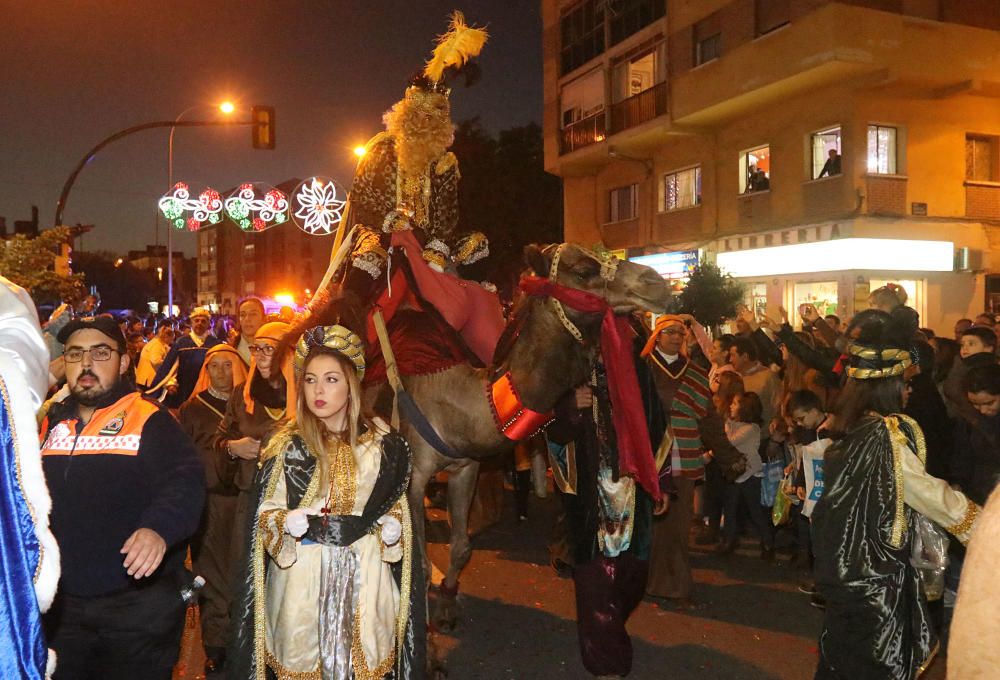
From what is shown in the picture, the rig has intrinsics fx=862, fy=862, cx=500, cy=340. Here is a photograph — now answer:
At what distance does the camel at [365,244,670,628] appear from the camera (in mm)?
5258

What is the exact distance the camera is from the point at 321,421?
3.73 meters

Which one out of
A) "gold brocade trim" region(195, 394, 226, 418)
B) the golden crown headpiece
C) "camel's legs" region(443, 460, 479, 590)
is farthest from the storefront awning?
the golden crown headpiece

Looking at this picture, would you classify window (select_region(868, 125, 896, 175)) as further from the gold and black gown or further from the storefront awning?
the gold and black gown

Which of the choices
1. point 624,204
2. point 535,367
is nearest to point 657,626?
point 535,367

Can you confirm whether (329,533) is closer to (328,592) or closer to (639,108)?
(328,592)

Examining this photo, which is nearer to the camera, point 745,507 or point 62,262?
point 745,507

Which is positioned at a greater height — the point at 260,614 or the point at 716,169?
the point at 716,169

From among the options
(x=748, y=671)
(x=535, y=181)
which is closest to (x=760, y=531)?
(x=748, y=671)

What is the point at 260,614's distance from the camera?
3.58 metres

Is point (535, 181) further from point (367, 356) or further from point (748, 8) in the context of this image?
point (367, 356)

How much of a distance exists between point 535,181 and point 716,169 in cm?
1337

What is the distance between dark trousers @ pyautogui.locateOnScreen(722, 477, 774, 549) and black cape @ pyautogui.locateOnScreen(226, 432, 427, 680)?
5651mm

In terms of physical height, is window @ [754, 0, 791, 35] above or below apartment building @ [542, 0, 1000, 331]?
above

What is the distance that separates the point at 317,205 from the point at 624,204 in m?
17.5
